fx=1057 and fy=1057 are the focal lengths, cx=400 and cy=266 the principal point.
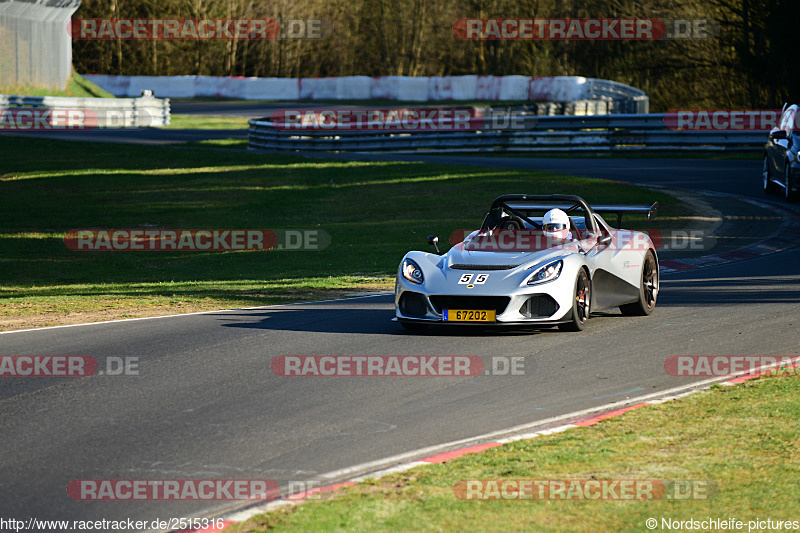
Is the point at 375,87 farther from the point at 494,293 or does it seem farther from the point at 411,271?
the point at 494,293

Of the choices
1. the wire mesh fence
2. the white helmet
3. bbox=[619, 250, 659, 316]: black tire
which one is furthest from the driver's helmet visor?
the wire mesh fence

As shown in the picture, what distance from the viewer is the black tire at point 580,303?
32.7 ft

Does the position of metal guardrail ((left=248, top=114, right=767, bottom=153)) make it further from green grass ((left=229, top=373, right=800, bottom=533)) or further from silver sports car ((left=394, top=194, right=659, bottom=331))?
green grass ((left=229, top=373, right=800, bottom=533))

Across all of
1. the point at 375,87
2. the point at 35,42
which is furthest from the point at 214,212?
the point at 375,87

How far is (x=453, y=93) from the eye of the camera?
190 feet

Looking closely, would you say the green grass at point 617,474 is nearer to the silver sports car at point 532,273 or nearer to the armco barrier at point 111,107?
the silver sports car at point 532,273

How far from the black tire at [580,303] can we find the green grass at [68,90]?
3980 centimetres

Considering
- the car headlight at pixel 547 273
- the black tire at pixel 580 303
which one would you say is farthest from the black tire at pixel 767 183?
the car headlight at pixel 547 273

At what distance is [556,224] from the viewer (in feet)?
35.5

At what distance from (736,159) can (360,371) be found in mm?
22999

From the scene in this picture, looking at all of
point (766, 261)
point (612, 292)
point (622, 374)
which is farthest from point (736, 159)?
point (622, 374)

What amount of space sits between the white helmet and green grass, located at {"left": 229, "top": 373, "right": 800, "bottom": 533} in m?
3.53

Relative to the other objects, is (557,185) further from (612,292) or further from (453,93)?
(453,93)

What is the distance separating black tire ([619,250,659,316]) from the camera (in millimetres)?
11078
